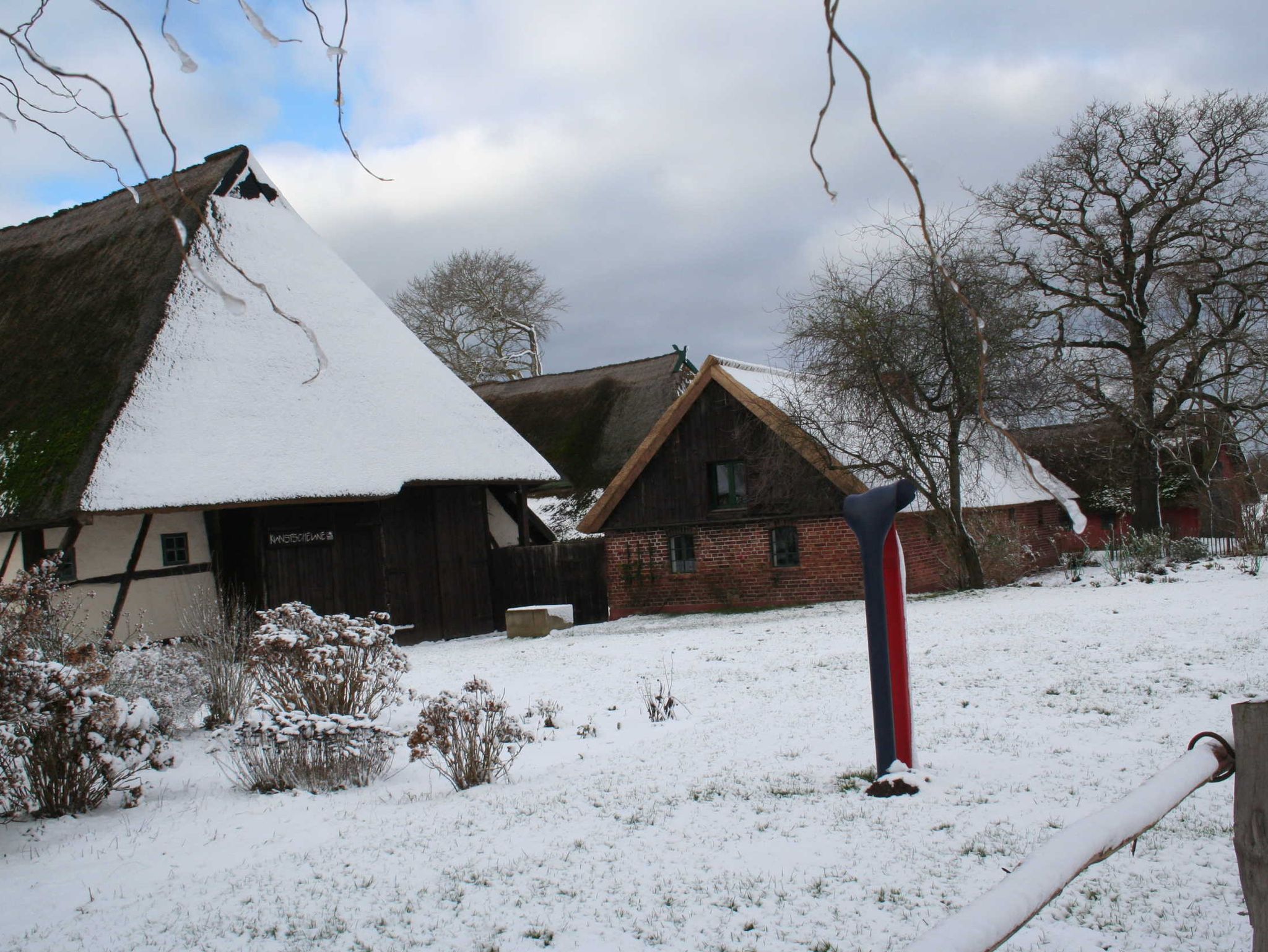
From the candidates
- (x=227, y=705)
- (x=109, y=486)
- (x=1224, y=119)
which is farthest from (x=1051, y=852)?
(x=1224, y=119)

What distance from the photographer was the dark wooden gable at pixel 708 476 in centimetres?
1898

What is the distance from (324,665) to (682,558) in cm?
1345

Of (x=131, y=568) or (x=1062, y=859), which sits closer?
(x=1062, y=859)

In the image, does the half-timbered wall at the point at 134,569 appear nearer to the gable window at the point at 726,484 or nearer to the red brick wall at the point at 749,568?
the red brick wall at the point at 749,568

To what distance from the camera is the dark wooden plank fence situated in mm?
20516

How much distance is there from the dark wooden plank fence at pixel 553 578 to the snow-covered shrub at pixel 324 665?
12.2 metres

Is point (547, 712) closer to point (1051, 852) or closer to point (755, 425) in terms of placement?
point (1051, 852)

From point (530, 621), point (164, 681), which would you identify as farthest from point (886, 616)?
point (530, 621)

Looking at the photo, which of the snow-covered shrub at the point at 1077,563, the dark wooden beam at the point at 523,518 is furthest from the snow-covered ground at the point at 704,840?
the dark wooden beam at the point at 523,518

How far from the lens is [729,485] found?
66.2 ft

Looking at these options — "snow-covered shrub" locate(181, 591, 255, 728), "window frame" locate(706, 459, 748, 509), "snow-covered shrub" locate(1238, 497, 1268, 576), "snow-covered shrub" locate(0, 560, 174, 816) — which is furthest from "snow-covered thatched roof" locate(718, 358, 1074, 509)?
"snow-covered shrub" locate(0, 560, 174, 816)

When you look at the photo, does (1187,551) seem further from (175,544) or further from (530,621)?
(175,544)

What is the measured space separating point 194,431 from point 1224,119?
2352 cm

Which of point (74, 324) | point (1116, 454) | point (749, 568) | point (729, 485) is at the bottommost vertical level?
point (749, 568)
